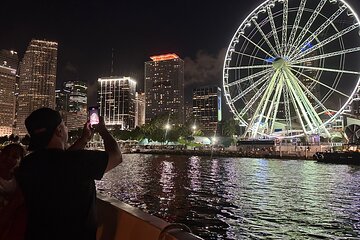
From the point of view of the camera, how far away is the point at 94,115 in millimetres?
3773

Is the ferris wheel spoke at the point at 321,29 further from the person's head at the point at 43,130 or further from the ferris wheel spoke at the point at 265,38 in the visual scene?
the person's head at the point at 43,130

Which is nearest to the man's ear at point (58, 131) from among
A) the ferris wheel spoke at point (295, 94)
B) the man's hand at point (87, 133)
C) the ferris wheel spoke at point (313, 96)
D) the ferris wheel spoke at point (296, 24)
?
the man's hand at point (87, 133)

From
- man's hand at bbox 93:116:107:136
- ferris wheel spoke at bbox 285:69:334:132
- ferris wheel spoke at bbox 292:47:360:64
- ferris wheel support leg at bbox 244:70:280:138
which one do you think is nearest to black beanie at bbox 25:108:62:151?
man's hand at bbox 93:116:107:136

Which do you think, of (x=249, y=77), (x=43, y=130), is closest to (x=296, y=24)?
(x=249, y=77)

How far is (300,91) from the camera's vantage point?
61.6 m

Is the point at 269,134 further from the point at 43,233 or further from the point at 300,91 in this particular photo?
the point at 43,233

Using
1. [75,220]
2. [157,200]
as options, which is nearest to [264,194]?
[157,200]

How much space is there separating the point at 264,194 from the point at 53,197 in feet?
69.6

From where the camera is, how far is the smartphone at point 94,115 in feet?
11.4

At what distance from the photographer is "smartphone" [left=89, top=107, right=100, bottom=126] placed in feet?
11.4

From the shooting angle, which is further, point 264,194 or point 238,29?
point 238,29

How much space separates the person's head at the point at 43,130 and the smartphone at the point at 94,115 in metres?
0.53

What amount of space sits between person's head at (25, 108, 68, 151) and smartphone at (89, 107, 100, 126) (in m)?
0.53

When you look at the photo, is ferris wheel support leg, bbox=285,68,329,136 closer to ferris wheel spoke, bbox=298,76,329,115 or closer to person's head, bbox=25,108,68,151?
ferris wheel spoke, bbox=298,76,329,115
